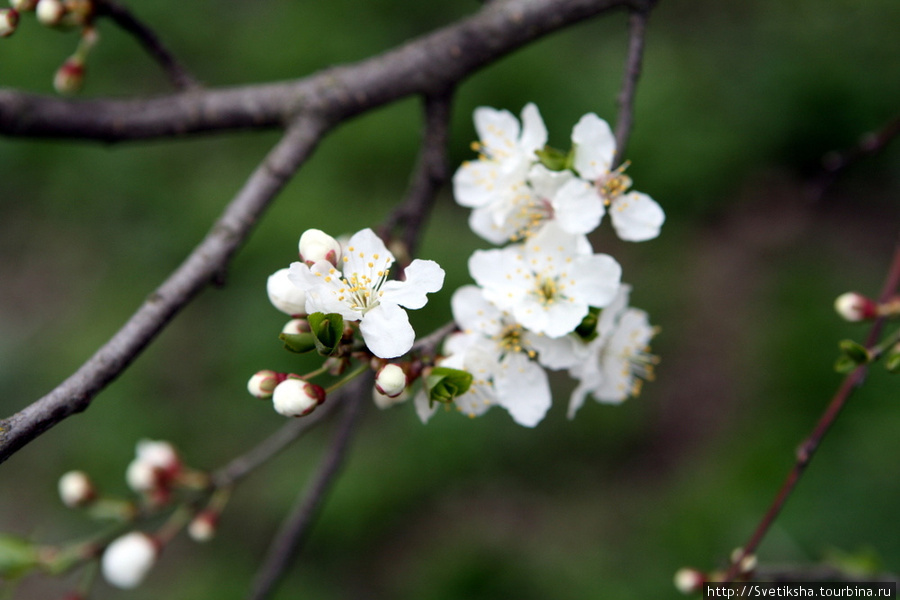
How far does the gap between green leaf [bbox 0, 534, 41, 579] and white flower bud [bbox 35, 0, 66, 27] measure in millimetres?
1298

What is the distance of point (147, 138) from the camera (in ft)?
6.13

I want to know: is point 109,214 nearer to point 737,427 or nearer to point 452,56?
point 452,56

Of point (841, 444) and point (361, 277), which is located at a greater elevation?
point (361, 277)

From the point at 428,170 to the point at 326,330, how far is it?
2.89 feet

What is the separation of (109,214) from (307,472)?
6.34ft

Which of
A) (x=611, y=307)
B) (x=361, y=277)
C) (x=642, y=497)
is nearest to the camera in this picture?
(x=361, y=277)

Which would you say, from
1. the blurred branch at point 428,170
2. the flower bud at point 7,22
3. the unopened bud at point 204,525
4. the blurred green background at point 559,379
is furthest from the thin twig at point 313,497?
the blurred green background at point 559,379

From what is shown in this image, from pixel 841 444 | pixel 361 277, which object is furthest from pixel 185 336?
pixel 841 444

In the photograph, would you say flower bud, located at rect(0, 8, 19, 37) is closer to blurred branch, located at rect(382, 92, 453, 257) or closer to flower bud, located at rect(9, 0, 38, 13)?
flower bud, located at rect(9, 0, 38, 13)

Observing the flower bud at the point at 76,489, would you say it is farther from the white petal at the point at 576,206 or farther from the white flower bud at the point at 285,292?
the white petal at the point at 576,206

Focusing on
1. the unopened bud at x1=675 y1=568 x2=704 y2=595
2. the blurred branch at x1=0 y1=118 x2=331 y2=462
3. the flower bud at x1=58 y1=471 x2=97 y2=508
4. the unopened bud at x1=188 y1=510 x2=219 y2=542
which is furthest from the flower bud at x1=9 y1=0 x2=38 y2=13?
the unopened bud at x1=675 y1=568 x2=704 y2=595

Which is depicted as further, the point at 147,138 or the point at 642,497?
the point at 642,497

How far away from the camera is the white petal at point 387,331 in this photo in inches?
47.5

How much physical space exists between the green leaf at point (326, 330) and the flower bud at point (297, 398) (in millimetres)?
133
